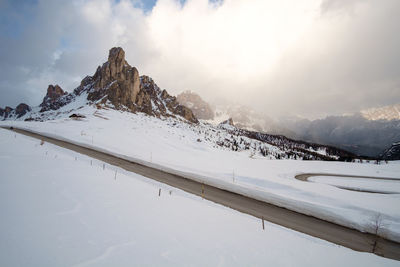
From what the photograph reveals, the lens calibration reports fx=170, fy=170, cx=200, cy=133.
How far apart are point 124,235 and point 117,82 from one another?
164435 mm

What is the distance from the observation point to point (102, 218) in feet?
21.6

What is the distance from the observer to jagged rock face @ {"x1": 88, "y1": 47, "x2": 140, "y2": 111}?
142 m

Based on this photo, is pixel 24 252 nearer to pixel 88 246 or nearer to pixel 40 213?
pixel 88 246

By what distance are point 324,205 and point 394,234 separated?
3.98m

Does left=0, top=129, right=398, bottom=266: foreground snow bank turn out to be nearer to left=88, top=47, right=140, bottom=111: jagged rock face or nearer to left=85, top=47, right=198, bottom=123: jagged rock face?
left=85, top=47, right=198, bottom=123: jagged rock face

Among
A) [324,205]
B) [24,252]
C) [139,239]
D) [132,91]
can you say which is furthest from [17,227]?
[132,91]

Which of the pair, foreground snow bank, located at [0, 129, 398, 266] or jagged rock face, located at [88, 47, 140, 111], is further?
jagged rock face, located at [88, 47, 140, 111]

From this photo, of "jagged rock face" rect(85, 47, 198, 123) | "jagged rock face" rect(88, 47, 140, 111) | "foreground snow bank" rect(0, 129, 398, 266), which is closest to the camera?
"foreground snow bank" rect(0, 129, 398, 266)

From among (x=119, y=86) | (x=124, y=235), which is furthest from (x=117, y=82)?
(x=124, y=235)

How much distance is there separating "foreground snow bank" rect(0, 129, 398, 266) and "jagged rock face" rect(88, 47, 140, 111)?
142 meters

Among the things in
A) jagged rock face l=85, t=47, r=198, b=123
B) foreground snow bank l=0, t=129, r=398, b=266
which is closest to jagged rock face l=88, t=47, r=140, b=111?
jagged rock face l=85, t=47, r=198, b=123

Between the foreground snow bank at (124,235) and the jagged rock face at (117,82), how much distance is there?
14186 centimetres

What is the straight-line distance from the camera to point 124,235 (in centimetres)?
572

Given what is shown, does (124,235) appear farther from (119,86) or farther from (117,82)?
(117,82)
